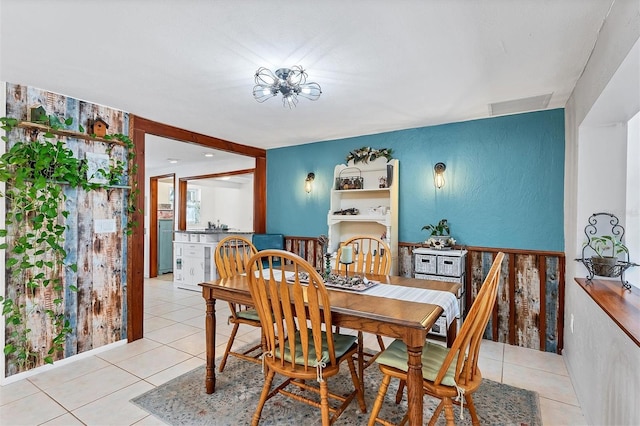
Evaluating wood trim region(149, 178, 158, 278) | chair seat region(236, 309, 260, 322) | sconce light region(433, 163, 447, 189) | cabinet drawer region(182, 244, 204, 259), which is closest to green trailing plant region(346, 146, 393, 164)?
sconce light region(433, 163, 447, 189)

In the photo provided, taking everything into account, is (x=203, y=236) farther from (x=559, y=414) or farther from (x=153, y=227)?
(x=559, y=414)

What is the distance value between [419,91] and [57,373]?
12.2 ft

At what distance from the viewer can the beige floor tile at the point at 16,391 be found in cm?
223

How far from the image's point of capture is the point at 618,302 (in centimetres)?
164

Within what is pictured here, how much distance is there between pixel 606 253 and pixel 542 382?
3.55ft

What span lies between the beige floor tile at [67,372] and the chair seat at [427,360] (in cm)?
242

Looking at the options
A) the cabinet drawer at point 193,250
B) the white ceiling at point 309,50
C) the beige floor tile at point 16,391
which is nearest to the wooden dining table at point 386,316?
the beige floor tile at point 16,391

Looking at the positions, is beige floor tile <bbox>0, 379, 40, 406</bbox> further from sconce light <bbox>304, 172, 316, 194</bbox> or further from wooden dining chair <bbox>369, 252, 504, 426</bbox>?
sconce light <bbox>304, 172, 316, 194</bbox>

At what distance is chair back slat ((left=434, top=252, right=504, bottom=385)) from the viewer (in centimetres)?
144

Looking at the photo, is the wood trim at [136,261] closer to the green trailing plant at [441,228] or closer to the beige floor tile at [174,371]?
the beige floor tile at [174,371]

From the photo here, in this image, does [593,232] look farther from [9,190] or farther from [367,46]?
[9,190]

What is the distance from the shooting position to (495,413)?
2047mm

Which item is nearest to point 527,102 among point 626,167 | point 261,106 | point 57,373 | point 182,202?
point 626,167

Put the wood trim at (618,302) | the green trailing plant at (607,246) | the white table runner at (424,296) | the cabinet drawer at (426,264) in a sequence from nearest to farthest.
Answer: the wood trim at (618,302) < the white table runner at (424,296) < the green trailing plant at (607,246) < the cabinet drawer at (426,264)
